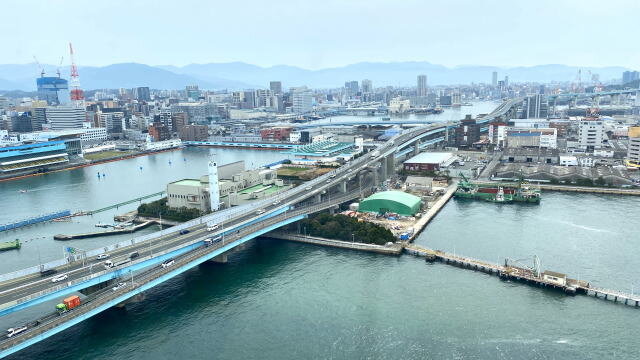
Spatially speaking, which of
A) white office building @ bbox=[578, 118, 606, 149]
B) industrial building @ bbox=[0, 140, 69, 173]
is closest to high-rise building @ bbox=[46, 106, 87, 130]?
industrial building @ bbox=[0, 140, 69, 173]

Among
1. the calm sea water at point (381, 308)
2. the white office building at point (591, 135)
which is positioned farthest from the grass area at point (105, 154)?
the white office building at point (591, 135)

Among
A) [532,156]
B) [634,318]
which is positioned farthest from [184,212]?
[532,156]

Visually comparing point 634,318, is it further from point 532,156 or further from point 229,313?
point 532,156

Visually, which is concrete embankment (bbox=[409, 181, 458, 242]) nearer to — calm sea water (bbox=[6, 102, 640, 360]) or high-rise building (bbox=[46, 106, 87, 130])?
calm sea water (bbox=[6, 102, 640, 360])

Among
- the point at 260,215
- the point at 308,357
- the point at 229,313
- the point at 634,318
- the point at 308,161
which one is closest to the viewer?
the point at 308,357

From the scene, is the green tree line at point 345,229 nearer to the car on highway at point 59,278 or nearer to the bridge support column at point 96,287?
the bridge support column at point 96,287

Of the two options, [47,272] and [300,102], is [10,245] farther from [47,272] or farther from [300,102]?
[300,102]
